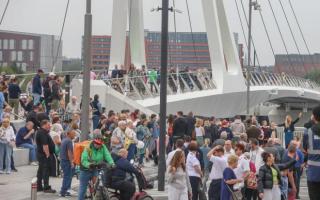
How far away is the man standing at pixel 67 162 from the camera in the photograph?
18.4m

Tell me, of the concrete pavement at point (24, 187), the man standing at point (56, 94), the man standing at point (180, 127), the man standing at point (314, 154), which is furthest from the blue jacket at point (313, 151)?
the man standing at point (56, 94)

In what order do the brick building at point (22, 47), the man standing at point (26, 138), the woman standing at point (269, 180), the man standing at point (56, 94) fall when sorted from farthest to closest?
the brick building at point (22, 47)
the man standing at point (56, 94)
the man standing at point (26, 138)
the woman standing at point (269, 180)

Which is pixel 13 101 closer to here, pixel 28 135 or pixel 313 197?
pixel 28 135

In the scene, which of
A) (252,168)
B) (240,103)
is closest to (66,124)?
(252,168)

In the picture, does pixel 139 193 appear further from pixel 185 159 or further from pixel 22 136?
pixel 22 136

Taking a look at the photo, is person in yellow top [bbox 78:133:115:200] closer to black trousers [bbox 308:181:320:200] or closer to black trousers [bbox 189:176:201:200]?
black trousers [bbox 189:176:201:200]

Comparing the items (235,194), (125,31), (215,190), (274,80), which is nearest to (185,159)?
(215,190)

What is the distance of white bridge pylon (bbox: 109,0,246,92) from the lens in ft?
154

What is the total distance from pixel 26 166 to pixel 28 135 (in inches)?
34.6

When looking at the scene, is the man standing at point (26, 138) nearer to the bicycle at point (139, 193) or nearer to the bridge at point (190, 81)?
the bicycle at point (139, 193)

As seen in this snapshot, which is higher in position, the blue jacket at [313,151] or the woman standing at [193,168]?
the blue jacket at [313,151]

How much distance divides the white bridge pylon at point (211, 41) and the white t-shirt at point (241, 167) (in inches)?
1173

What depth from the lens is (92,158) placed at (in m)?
16.5

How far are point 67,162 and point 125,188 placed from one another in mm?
3303
